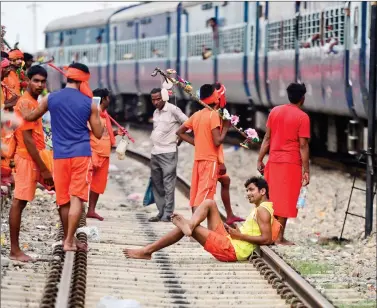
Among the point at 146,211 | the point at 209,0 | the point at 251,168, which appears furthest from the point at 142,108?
the point at 146,211

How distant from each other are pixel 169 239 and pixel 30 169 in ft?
4.01

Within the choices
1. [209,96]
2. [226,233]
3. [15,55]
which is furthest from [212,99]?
[15,55]

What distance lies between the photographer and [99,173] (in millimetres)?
12664

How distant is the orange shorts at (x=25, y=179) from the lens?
9.08m

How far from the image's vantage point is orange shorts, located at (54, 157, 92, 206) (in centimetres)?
901

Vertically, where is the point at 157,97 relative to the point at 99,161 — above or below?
above

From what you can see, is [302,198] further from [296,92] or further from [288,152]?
[296,92]

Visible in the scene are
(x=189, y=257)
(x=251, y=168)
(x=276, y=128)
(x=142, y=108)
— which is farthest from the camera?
(x=142, y=108)

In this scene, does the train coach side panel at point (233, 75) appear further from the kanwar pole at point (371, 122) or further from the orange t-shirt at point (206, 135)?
the orange t-shirt at point (206, 135)

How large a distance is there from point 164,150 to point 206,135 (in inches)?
70.1

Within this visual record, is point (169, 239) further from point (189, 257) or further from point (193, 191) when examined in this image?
point (193, 191)

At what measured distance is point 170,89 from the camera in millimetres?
12328

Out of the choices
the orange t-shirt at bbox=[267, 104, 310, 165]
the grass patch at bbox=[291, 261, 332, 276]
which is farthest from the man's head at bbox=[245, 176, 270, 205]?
the orange t-shirt at bbox=[267, 104, 310, 165]

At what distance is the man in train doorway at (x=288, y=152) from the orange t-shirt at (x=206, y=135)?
19.4 inches
